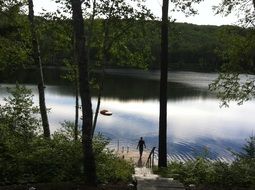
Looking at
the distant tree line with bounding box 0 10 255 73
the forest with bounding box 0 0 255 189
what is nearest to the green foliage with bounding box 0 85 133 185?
the forest with bounding box 0 0 255 189

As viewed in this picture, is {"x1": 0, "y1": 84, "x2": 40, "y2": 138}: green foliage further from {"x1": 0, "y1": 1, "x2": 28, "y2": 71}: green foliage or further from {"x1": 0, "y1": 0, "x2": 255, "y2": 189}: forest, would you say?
{"x1": 0, "y1": 1, "x2": 28, "y2": 71}: green foliage

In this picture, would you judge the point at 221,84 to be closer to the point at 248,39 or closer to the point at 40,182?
the point at 248,39

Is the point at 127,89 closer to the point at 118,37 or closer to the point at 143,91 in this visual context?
the point at 143,91

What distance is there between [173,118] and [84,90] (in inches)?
1885

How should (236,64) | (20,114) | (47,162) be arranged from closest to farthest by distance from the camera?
(47,162) → (236,64) → (20,114)

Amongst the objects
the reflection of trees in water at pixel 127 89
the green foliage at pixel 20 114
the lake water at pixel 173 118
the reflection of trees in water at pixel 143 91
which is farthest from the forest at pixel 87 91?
the reflection of trees in water at pixel 143 91

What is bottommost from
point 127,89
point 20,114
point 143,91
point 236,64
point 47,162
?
point 143,91

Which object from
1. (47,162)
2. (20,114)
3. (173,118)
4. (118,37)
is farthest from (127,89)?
(47,162)

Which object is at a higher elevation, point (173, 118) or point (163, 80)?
point (163, 80)

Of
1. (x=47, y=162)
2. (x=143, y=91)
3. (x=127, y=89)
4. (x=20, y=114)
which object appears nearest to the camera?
(x=47, y=162)

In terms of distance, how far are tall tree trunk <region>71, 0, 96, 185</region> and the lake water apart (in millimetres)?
18019

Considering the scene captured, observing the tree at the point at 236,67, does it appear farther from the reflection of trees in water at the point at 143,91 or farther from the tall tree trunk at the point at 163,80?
the reflection of trees in water at the point at 143,91

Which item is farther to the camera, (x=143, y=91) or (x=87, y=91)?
(x=143, y=91)

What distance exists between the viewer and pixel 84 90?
32.4 ft
